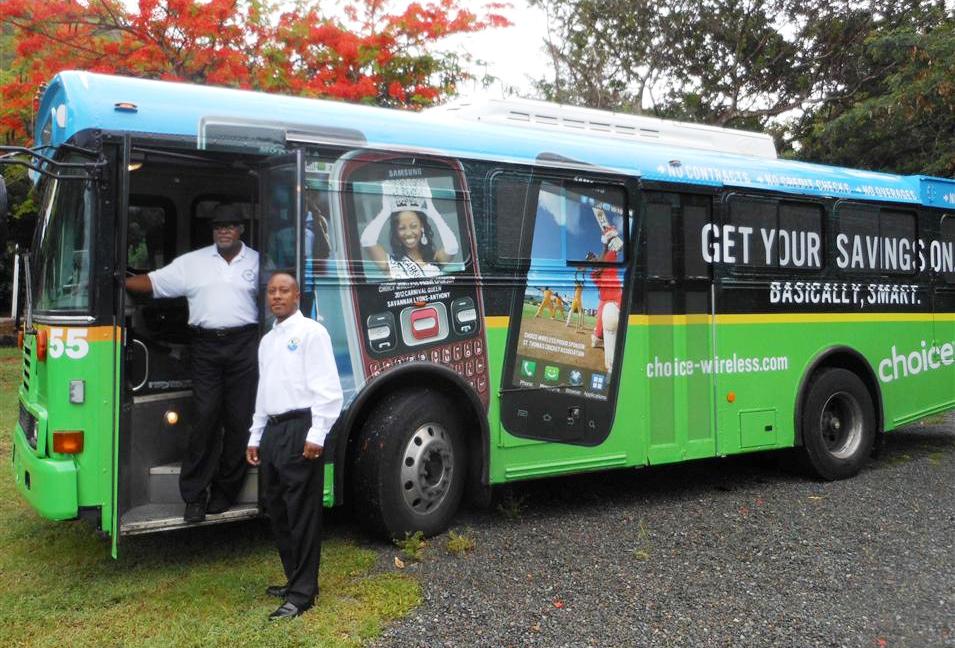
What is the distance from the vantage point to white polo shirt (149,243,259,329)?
5684 mm

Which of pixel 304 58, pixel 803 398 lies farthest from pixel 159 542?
pixel 304 58

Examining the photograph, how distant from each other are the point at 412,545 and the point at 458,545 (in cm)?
31

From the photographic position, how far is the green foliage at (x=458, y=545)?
595 centimetres

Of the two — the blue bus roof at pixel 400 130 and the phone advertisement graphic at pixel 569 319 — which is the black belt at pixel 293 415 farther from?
the phone advertisement graphic at pixel 569 319

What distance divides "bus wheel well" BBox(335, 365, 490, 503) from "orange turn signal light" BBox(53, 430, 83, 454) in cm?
150

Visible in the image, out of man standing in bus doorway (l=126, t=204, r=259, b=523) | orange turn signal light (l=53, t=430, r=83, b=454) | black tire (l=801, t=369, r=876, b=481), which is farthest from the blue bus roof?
black tire (l=801, t=369, r=876, b=481)

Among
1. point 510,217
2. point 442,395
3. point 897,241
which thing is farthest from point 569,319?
point 897,241

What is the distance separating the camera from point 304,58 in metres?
13.6

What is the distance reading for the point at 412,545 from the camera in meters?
5.87

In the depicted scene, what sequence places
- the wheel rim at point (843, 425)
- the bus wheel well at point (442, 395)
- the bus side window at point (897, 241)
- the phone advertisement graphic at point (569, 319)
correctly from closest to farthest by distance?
the bus wheel well at point (442, 395), the phone advertisement graphic at point (569, 319), the wheel rim at point (843, 425), the bus side window at point (897, 241)

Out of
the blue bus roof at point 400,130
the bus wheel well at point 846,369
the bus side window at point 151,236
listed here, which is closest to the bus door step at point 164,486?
the bus side window at point 151,236

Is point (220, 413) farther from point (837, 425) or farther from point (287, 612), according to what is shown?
point (837, 425)

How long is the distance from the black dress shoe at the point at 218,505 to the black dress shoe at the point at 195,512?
2.2 inches

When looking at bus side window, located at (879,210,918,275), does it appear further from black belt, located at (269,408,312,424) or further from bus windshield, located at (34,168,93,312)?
bus windshield, located at (34,168,93,312)
